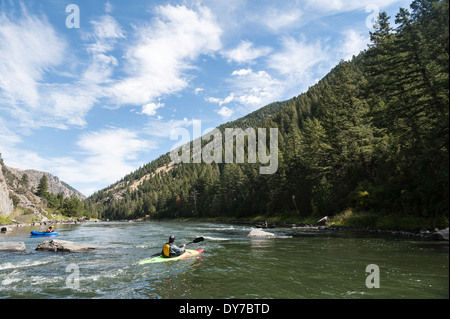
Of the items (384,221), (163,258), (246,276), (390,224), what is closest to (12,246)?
(163,258)

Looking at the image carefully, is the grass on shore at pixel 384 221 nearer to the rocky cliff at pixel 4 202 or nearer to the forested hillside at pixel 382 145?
the forested hillside at pixel 382 145

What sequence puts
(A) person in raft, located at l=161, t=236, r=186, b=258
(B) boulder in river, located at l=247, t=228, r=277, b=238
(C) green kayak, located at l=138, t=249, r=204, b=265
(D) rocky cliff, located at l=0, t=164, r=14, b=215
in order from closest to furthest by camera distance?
1. (C) green kayak, located at l=138, t=249, r=204, b=265
2. (A) person in raft, located at l=161, t=236, r=186, b=258
3. (B) boulder in river, located at l=247, t=228, r=277, b=238
4. (D) rocky cliff, located at l=0, t=164, r=14, b=215

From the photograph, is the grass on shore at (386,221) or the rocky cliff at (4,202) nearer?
the grass on shore at (386,221)

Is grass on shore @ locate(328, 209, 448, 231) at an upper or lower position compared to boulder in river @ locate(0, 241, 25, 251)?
upper

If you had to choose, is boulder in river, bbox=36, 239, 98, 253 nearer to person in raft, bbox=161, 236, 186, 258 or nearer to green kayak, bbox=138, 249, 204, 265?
green kayak, bbox=138, 249, 204, 265

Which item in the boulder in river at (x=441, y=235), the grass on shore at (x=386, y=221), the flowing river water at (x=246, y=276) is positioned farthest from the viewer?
the grass on shore at (x=386, y=221)

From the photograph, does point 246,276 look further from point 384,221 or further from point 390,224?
point 384,221

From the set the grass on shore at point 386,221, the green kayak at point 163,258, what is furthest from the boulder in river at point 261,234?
the green kayak at point 163,258

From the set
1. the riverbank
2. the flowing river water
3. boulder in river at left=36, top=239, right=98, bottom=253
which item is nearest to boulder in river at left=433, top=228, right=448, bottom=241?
the riverbank

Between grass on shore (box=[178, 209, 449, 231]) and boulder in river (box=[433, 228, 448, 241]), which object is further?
grass on shore (box=[178, 209, 449, 231])
